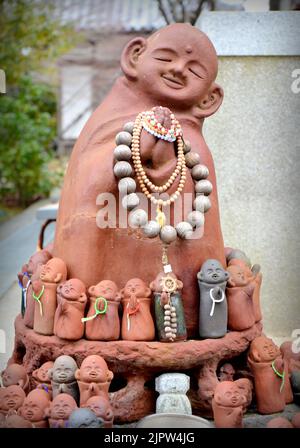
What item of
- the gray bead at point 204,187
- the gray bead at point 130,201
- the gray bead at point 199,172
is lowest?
the gray bead at point 130,201

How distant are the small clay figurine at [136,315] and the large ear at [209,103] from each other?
84 cm

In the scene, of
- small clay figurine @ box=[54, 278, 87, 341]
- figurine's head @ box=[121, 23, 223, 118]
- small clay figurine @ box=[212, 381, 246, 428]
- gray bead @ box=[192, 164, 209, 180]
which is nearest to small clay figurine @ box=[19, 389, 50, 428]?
small clay figurine @ box=[54, 278, 87, 341]

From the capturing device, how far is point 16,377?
2.47m

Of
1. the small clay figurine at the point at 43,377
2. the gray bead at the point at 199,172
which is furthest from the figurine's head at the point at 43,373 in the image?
the gray bead at the point at 199,172

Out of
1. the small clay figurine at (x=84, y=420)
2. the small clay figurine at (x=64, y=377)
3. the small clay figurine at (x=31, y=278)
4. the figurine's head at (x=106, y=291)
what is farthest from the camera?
the small clay figurine at (x=31, y=278)

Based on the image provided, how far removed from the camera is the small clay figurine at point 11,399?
2262mm

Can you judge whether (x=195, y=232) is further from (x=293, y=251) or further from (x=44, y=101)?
(x=44, y=101)

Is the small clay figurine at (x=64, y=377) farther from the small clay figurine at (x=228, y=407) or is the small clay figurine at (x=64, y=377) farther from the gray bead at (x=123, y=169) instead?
the gray bead at (x=123, y=169)

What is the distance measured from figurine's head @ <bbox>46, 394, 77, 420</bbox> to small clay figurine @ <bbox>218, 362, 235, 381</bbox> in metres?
0.66

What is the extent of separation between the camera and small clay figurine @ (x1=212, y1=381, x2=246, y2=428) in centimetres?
221

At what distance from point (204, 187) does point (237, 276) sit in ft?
1.32

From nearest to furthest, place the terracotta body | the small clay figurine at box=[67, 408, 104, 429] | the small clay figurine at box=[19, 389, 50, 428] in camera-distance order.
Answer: the small clay figurine at box=[67, 408, 104, 429]
the small clay figurine at box=[19, 389, 50, 428]
the terracotta body

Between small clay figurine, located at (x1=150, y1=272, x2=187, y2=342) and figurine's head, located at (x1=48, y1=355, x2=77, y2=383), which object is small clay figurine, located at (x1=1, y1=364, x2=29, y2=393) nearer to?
figurine's head, located at (x1=48, y1=355, x2=77, y2=383)
